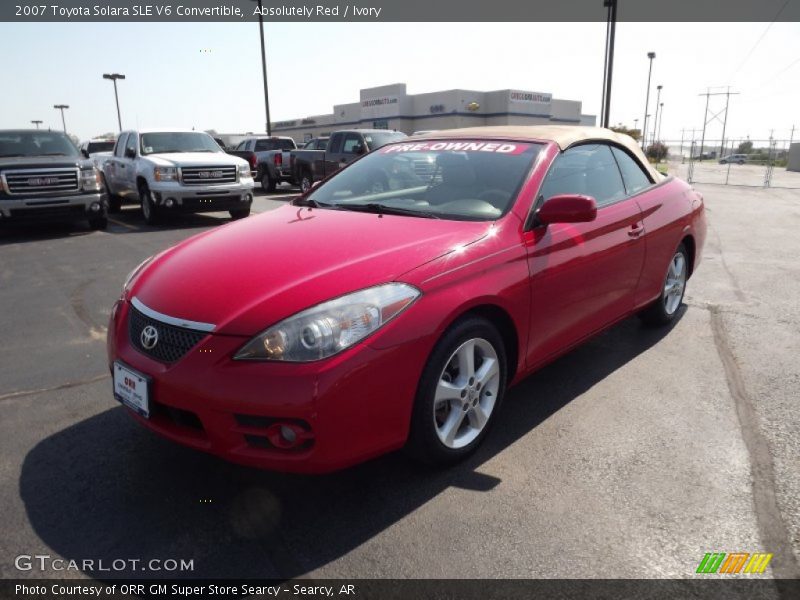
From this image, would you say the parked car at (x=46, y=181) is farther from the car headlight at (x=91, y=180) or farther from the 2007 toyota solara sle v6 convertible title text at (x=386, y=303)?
the 2007 toyota solara sle v6 convertible title text at (x=386, y=303)

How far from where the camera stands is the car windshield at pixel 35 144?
10.5 metres

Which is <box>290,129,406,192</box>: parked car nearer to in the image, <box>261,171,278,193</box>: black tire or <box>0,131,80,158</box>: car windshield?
<box>261,171,278,193</box>: black tire

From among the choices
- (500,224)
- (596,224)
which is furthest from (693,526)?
(596,224)

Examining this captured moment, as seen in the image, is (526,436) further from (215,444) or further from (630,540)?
(215,444)

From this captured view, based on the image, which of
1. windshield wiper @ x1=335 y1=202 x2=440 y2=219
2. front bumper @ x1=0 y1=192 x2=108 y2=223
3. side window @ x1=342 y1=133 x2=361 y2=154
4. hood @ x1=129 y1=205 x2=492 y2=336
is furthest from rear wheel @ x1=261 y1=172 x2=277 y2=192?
hood @ x1=129 y1=205 x2=492 y2=336

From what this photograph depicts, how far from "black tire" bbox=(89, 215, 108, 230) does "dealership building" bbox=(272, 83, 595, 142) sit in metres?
44.0

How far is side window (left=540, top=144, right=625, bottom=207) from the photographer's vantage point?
362 cm

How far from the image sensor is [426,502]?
271cm

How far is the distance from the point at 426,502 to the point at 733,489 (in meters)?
1.44

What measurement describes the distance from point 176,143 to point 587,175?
1041cm

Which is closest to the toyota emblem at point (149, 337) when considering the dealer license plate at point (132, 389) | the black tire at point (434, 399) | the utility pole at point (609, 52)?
the dealer license plate at point (132, 389)

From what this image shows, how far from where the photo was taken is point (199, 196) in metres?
11.2

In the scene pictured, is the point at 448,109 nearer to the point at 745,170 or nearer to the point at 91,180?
the point at 745,170

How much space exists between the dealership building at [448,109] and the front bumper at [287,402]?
51.6m
